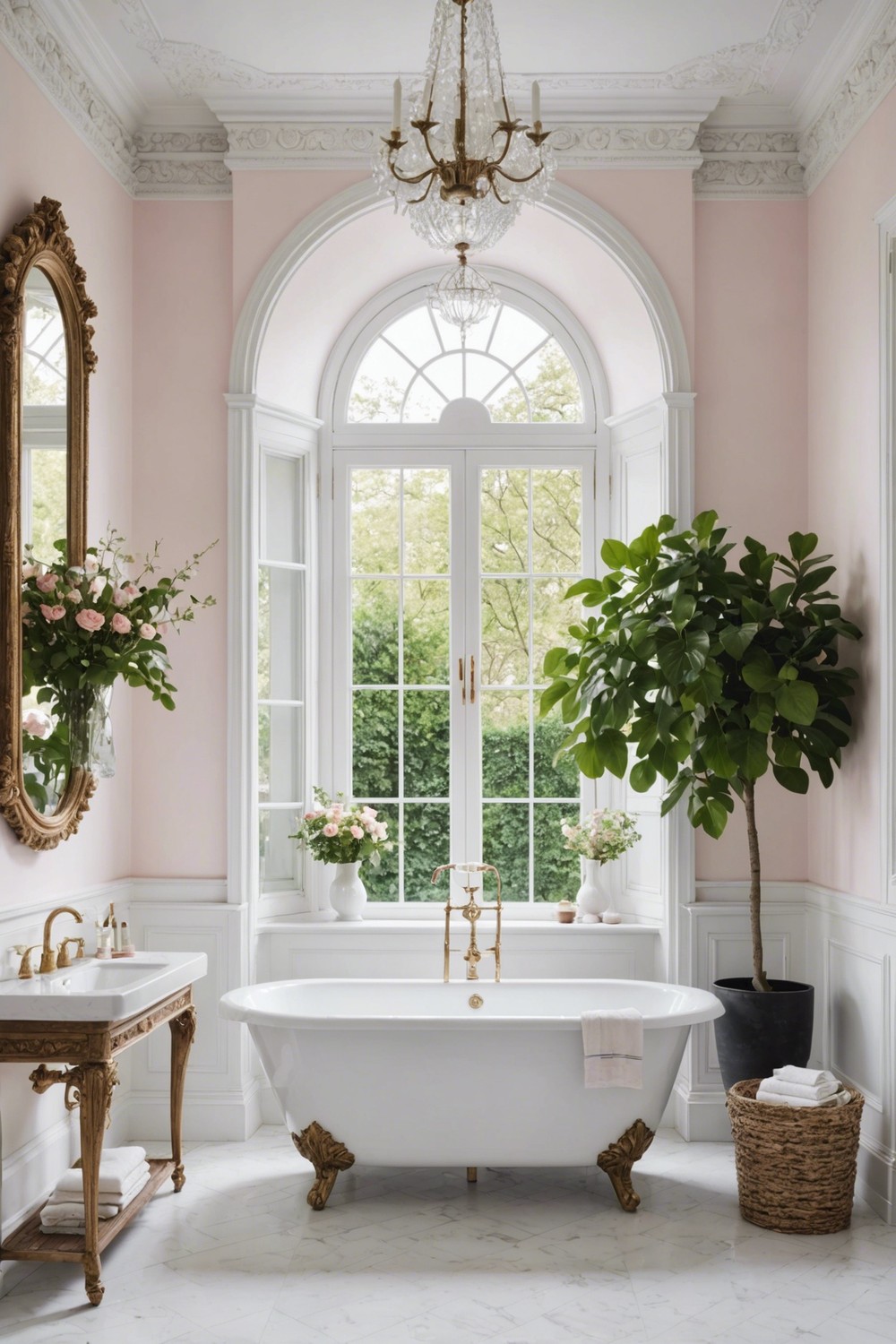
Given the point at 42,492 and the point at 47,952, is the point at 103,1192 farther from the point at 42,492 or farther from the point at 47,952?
the point at 42,492

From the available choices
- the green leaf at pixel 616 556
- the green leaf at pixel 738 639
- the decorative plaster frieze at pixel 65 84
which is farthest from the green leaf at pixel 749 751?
the decorative plaster frieze at pixel 65 84

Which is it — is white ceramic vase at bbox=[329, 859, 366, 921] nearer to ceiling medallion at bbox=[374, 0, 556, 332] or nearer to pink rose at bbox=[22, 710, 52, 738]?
pink rose at bbox=[22, 710, 52, 738]

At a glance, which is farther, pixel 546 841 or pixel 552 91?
pixel 546 841

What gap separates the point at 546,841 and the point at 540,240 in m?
2.38

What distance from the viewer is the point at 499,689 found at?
5062 mm

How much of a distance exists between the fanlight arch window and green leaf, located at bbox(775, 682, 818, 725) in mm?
1850

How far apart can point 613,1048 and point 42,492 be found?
7.70ft

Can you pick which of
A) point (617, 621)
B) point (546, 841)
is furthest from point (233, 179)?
point (546, 841)

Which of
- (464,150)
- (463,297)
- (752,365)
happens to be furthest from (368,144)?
(464,150)

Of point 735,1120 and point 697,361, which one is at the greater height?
point 697,361

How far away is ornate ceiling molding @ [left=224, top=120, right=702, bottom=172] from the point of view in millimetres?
4516

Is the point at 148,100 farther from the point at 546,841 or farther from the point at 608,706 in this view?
the point at 546,841

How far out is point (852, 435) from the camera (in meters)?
4.11

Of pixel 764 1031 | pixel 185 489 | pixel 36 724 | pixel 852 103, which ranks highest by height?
pixel 852 103
